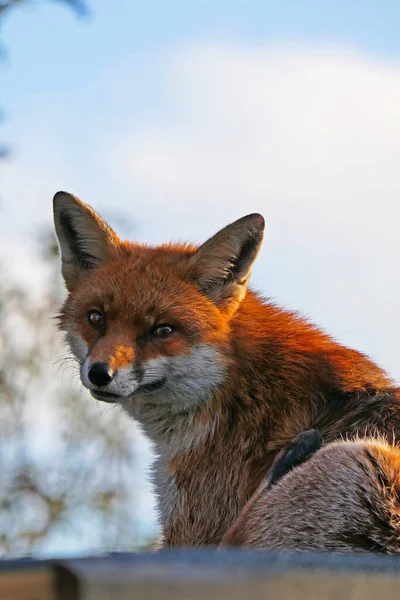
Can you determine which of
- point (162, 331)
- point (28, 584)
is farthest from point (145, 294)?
point (28, 584)

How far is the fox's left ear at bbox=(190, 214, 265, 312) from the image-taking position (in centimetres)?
562

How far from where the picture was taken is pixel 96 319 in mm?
5469

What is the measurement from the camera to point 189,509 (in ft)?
16.9

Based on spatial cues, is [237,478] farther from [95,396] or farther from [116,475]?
[116,475]

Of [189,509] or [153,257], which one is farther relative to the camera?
[153,257]

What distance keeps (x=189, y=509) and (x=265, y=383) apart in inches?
35.5

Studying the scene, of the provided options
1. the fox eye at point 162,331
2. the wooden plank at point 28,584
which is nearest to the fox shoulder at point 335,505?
the fox eye at point 162,331

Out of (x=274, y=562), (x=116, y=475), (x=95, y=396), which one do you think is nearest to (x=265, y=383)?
(x=95, y=396)

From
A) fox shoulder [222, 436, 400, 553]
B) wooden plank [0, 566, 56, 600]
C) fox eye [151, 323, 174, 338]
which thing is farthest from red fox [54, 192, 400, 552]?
wooden plank [0, 566, 56, 600]

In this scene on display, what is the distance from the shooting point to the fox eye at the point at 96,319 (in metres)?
5.45

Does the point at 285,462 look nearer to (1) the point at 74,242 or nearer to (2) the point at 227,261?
(2) the point at 227,261

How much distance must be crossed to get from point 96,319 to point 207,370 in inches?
30.7

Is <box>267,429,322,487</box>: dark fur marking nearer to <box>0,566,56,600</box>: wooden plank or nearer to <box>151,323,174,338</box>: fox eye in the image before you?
<box>151,323,174,338</box>: fox eye

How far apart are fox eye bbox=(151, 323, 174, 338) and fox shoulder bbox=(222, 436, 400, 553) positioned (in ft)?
4.34
